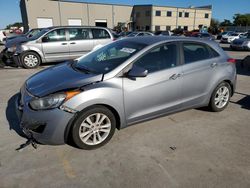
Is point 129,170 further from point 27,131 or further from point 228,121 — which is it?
point 228,121

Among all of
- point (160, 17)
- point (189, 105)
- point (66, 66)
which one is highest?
point (160, 17)

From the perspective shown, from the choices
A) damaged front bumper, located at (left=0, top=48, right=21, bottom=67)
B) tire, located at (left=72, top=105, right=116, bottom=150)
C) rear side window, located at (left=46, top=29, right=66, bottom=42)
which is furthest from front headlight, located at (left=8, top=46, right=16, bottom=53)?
tire, located at (left=72, top=105, right=116, bottom=150)

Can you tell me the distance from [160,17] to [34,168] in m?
56.1

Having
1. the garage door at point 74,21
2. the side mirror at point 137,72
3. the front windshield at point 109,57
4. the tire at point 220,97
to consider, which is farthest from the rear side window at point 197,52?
the garage door at point 74,21

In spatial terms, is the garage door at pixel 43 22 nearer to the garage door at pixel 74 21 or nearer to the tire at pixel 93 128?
the garage door at pixel 74 21

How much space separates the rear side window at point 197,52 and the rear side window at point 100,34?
6.21 metres

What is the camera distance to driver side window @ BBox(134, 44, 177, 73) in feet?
10.6

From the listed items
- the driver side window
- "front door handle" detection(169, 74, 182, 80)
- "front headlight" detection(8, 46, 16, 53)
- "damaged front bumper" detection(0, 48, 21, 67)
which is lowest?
"damaged front bumper" detection(0, 48, 21, 67)

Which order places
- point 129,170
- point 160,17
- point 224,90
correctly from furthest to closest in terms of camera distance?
point 160,17 < point 224,90 < point 129,170

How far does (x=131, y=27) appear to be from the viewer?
54.6 m

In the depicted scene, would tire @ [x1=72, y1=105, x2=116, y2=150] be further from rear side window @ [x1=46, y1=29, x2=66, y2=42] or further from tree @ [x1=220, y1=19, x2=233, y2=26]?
tree @ [x1=220, y1=19, x2=233, y2=26]

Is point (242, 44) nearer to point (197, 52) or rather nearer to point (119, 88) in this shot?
point (197, 52)

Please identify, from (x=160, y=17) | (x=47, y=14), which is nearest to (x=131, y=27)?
(x=160, y=17)

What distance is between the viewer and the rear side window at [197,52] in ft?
11.9
